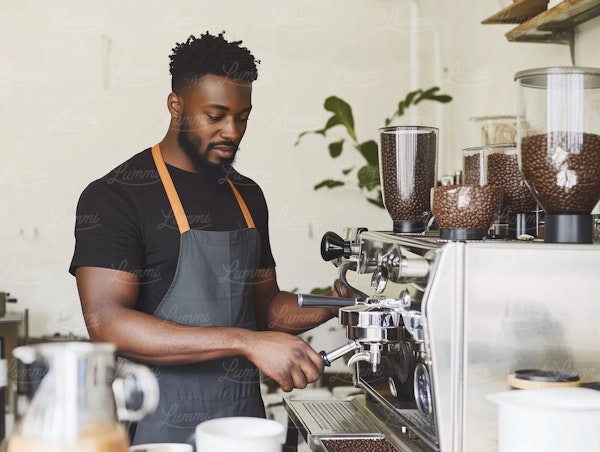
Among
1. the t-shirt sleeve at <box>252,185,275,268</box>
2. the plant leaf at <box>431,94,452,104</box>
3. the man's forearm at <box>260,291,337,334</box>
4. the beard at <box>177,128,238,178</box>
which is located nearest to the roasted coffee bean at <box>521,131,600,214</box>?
the man's forearm at <box>260,291,337,334</box>

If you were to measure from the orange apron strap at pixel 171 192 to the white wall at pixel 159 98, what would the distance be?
6.45 feet

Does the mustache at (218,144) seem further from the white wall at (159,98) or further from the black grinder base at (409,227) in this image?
the white wall at (159,98)

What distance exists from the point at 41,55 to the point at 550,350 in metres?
3.48

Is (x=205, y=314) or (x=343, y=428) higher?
(x=205, y=314)

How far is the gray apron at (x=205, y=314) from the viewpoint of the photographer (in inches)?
76.7

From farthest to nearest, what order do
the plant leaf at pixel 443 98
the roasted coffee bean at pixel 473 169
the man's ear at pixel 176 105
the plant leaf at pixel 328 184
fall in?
the plant leaf at pixel 328 184 → the plant leaf at pixel 443 98 → the man's ear at pixel 176 105 → the roasted coffee bean at pixel 473 169

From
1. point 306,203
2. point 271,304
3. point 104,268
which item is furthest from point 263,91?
point 104,268

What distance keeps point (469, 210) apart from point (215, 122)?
36.3 inches

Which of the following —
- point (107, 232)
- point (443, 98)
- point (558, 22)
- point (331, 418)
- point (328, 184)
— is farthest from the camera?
point (328, 184)

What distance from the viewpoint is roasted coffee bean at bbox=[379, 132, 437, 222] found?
1763 millimetres

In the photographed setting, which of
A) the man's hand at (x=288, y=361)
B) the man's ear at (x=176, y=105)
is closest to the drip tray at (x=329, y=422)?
the man's hand at (x=288, y=361)

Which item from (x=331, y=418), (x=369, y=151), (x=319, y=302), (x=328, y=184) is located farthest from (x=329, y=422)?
(x=328, y=184)

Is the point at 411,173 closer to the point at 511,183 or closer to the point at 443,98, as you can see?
the point at 511,183

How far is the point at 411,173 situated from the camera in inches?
69.8
